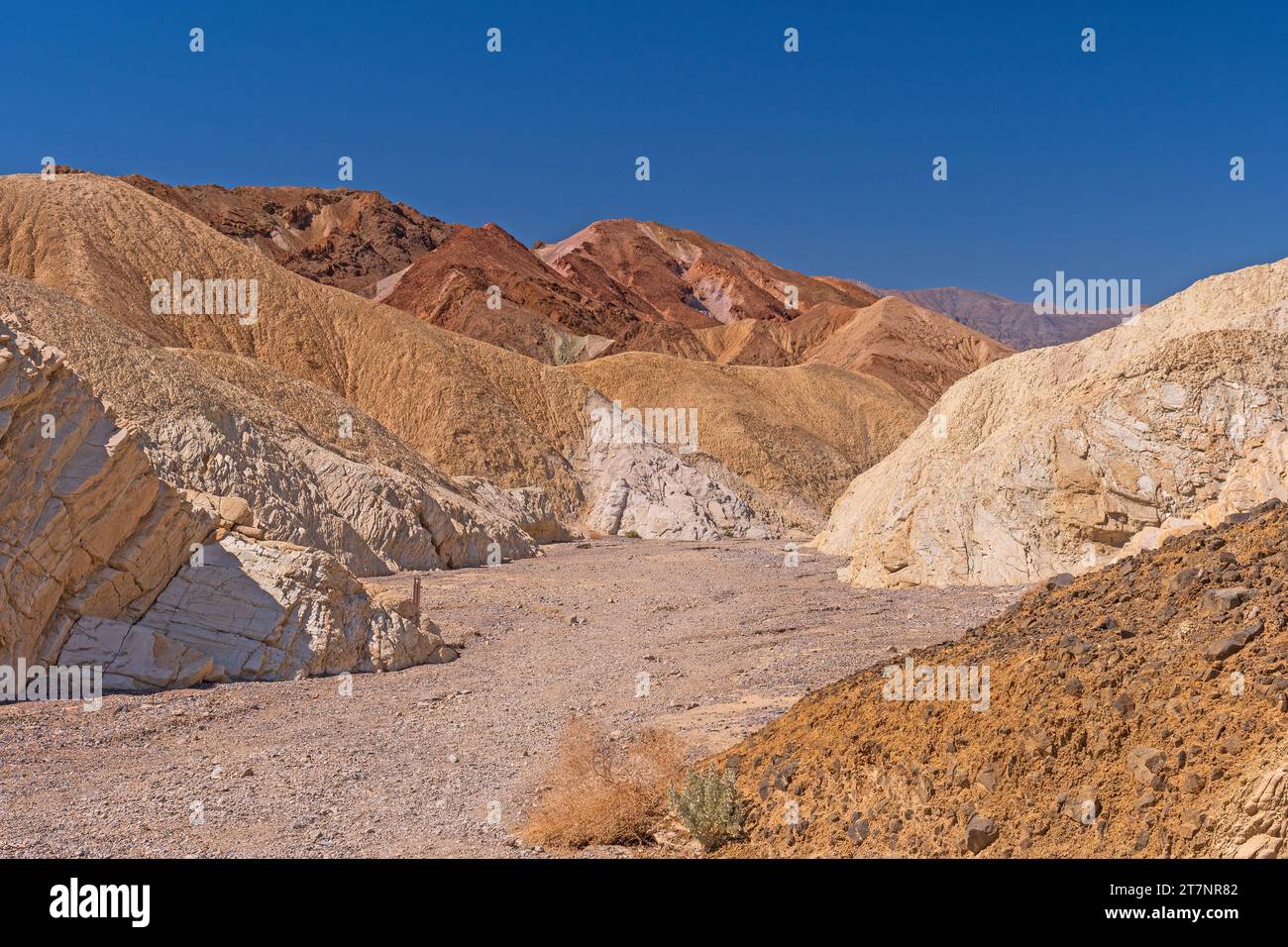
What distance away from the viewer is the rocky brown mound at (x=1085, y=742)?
5.04 meters

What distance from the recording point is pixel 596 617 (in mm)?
18344

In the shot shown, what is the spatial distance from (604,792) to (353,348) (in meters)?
49.6

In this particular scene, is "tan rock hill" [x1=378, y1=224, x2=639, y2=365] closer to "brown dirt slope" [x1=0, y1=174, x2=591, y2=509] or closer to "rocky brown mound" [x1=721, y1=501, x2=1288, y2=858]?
"brown dirt slope" [x1=0, y1=174, x2=591, y2=509]

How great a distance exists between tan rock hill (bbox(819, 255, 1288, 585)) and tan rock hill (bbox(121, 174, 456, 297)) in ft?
325

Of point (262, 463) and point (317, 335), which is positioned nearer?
point (262, 463)

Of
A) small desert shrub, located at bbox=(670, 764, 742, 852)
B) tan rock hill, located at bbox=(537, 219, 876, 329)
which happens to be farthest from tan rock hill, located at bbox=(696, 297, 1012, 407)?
small desert shrub, located at bbox=(670, 764, 742, 852)

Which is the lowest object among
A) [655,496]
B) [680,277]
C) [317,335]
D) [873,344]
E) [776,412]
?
[655,496]

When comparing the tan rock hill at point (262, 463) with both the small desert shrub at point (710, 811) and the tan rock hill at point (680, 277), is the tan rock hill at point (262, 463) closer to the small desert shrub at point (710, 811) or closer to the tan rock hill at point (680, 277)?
the small desert shrub at point (710, 811)

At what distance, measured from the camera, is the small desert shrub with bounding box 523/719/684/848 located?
6.50 m

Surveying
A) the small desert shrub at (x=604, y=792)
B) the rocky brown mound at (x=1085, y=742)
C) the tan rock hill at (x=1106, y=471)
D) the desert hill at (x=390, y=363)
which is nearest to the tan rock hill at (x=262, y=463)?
the desert hill at (x=390, y=363)

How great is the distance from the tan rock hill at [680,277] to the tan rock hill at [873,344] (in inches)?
638

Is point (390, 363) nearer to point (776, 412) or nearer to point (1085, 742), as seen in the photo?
point (776, 412)

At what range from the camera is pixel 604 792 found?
677 centimetres

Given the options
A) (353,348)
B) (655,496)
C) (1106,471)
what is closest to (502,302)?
(353,348)
